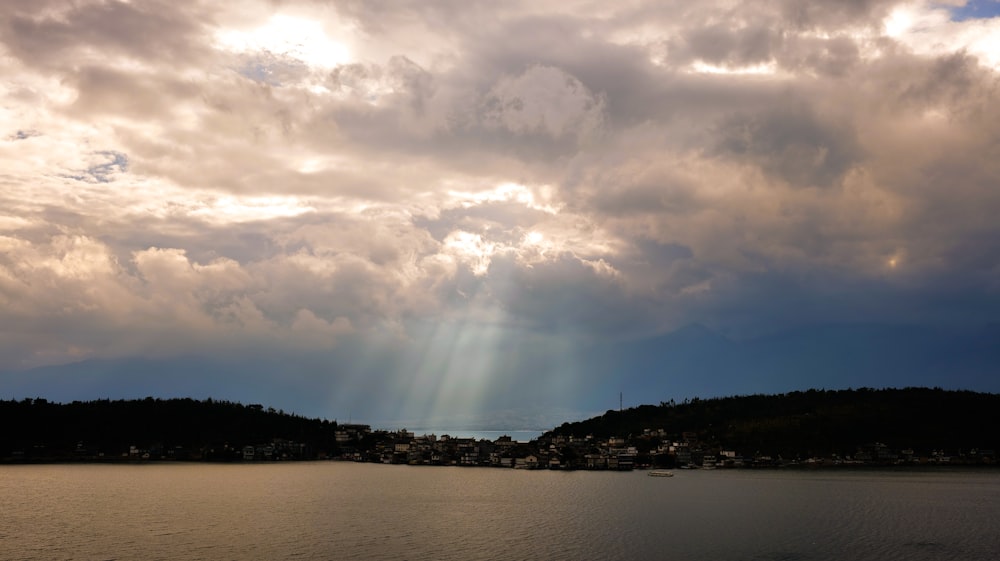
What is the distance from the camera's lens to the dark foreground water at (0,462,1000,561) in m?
77.7

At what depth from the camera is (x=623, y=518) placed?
106312mm

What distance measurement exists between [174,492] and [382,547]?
7441 centimetres

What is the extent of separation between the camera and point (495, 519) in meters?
105

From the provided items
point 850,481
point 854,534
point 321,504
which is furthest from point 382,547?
point 850,481

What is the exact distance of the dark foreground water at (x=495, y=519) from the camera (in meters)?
77.7

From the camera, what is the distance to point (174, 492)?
5399 inches

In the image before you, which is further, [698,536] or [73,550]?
[698,536]

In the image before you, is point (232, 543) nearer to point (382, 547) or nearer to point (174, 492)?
point (382, 547)

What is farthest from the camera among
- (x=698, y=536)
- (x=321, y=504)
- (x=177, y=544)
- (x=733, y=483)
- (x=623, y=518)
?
(x=733, y=483)

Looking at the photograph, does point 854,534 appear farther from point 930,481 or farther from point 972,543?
point 930,481

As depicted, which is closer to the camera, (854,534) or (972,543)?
(972,543)

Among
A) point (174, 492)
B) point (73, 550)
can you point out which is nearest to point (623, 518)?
point (73, 550)

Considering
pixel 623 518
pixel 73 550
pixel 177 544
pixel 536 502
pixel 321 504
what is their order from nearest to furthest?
pixel 73 550, pixel 177 544, pixel 623 518, pixel 321 504, pixel 536 502

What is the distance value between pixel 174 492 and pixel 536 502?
6343 cm
